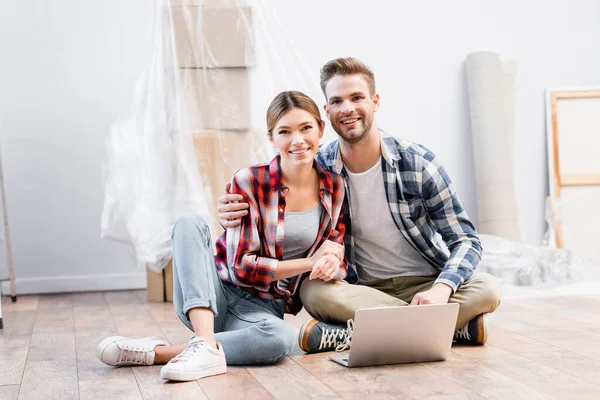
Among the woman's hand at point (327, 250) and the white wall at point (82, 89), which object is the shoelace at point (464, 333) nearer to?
the woman's hand at point (327, 250)

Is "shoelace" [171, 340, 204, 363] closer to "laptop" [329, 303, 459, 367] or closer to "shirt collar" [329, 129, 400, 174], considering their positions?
"laptop" [329, 303, 459, 367]

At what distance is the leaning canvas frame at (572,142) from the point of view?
4.19m

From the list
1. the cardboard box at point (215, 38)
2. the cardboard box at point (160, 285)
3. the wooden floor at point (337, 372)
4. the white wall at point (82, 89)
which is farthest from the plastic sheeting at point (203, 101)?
the wooden floor at point (337, 372)

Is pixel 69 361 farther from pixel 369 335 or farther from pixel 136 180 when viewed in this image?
pixel 136 180

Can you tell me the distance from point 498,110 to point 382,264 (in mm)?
2072

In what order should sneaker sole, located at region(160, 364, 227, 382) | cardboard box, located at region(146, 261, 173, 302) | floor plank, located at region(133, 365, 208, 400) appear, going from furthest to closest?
cardboard box, located at region(146, 261, 173, 302), sneaker sole, located at region(160, 364, 227, 382), floor plank, located at region(133, 365, 208, 400)

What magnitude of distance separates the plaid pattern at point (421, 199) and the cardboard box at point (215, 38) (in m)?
1.10

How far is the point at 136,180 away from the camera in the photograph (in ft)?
10.5

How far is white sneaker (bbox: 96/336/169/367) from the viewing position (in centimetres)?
193

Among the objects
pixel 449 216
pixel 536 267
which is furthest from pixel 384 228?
pixel 536 267

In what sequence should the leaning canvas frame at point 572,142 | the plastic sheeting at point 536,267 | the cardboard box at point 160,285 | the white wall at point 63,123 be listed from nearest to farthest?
the cardboard box at point 160,285 < the plastic sheeting at point 536,267 < the white wall at point 63,123 < the leaning canvas frame at point 572,142

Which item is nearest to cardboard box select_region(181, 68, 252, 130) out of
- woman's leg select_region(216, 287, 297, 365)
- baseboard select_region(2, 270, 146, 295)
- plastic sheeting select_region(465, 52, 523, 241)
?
baseboard select_region(2, 270, 146, 295)

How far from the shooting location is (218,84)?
314cm

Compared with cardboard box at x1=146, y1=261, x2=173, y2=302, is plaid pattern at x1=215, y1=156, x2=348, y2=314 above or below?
above
